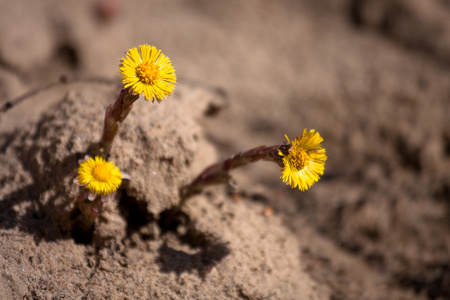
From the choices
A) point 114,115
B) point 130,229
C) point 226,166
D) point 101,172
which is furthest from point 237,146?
point 101,172

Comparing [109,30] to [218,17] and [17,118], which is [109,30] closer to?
[218,17]

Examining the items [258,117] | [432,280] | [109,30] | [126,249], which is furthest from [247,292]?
[109,30]

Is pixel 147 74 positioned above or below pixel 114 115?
above


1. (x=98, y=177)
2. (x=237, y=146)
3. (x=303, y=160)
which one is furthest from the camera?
(x=237, y=146)

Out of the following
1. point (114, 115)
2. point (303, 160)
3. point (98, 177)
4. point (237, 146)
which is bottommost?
point (98, 177)

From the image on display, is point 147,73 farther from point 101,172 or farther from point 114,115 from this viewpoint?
point 101,172

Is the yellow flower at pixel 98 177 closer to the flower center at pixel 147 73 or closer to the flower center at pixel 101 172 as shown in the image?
the flower center at pixel 101 172
